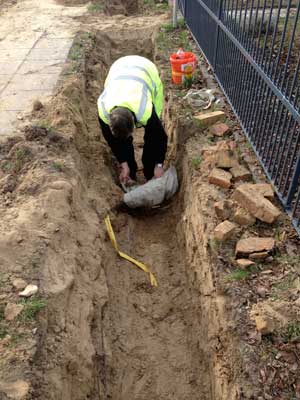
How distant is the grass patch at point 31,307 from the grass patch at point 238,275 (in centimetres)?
152

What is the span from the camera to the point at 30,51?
7.84m

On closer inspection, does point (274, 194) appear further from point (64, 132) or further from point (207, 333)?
point (64, 132)

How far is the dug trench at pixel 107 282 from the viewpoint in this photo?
304 centimetres

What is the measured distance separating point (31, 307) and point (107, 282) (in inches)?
49.1

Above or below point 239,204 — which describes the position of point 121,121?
above

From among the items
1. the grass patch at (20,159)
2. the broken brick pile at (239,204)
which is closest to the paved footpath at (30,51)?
the grass patch at (20,159)

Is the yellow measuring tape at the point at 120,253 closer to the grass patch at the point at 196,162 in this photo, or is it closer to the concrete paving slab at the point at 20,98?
the grass patch at the point at 196,162

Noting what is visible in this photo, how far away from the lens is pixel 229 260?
3.44 m

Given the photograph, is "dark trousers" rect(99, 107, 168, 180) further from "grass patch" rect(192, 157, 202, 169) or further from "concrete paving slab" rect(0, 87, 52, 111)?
"concrete paving slab" rect(0, 87, 52, 111)

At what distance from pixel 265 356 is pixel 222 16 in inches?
184

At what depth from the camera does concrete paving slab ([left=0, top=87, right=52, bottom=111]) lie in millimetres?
5750

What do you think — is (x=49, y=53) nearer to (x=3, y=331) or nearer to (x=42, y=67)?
(x=42, y=67)

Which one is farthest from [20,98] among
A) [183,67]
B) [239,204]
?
[239,204]

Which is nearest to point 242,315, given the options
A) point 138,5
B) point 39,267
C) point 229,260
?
point 229,260
